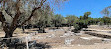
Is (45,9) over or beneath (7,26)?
over

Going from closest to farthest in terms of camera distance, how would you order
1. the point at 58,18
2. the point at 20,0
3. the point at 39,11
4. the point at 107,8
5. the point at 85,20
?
the point at 20,0
the point at 39,11
the point at 107,8
the point at 85,20
the point at 58,18

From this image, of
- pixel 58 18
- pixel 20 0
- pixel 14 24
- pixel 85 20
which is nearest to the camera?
pixel 20 0

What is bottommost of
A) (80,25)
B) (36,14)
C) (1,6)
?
(80,25)

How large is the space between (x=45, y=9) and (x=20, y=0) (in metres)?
2.02

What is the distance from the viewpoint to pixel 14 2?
22.9 feet

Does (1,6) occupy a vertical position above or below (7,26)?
above

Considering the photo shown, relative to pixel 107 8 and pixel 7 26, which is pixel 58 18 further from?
pixel 7 26

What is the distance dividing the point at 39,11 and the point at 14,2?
2.09 meters

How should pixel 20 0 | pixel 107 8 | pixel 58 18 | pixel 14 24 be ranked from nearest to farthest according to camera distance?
1. pixel 20 0
2. pixel 14 24
3. pixel 107 8
4. pixel 58 18

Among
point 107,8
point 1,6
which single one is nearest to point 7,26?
point 1,6

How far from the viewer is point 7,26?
25.9 feet

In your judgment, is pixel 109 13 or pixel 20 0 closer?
pixel 20 0

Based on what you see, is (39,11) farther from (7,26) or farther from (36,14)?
(7,26)

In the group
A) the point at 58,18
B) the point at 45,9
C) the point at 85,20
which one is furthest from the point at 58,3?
the point at 58,18
